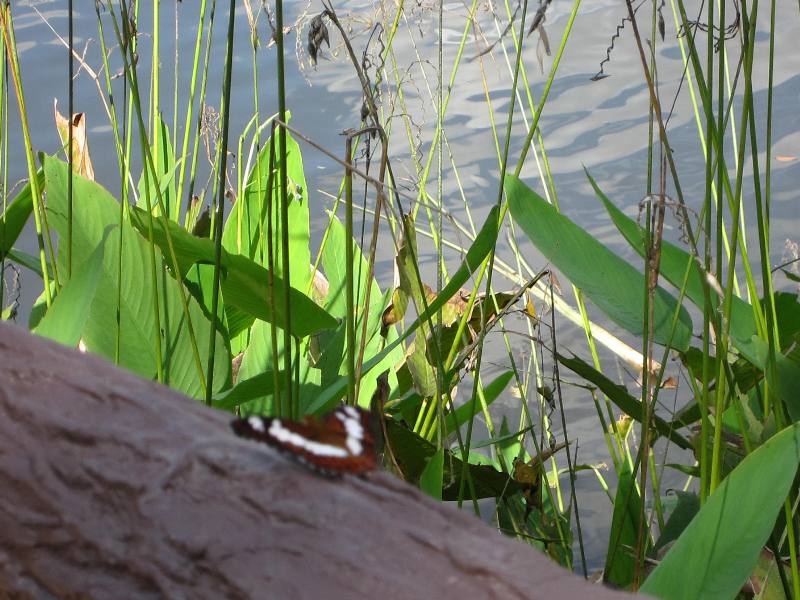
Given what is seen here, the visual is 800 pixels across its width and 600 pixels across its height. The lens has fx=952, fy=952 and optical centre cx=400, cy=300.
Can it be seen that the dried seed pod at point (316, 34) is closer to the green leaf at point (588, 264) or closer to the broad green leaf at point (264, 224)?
the green leaf at point (588, 264)

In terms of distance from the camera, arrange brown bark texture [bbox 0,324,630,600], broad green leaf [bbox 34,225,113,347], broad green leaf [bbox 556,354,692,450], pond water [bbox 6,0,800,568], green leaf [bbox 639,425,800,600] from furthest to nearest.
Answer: pond water [bbox 6,0,800,568], broad green leaf [bbox 556,354,692,450], broad green leaf [bbox 34,225,113,347], green leaf [bbox 639,425,800,600], brown bark texture [bbox 0,324,630,600]

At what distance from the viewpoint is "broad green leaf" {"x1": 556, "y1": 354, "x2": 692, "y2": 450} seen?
3.36 feet

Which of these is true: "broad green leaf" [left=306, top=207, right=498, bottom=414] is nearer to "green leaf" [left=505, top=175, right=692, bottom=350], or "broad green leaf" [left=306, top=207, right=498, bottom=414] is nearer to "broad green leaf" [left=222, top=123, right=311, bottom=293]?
"green leaf" [left=505, top=175, right=692, bottom=350]

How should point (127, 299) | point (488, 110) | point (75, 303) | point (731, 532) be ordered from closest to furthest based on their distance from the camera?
point (731, 532) → point (75, 303) → point (127, 299) → point (488, 110)

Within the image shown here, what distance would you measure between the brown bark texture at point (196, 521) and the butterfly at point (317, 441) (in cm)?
1

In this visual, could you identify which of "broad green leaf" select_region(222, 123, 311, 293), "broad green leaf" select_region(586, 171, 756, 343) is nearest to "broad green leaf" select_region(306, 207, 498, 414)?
"broad green leaf" select_region(586, 171, 756, 343)

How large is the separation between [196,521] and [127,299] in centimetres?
78

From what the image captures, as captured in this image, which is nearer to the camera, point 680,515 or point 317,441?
point 317,441

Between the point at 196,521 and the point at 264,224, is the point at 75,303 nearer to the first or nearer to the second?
the point at 196,521

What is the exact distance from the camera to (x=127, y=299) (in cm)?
121

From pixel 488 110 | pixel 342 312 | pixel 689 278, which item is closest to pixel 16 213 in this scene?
pixel 342 312

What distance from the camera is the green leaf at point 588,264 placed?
1062 millimetres

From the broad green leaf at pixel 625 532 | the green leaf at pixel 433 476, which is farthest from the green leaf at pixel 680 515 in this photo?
the green leaf at pixel 433 476

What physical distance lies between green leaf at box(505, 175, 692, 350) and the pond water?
0.79 metres
